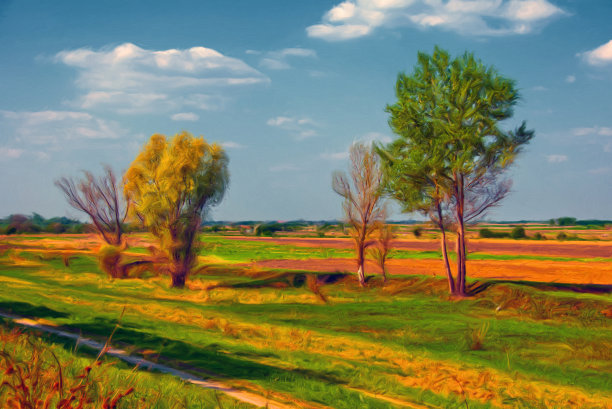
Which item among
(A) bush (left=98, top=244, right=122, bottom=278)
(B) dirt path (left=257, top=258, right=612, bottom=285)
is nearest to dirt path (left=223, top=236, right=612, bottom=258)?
(B) dirt path (left=257, top=258, right=612, bottom=285)

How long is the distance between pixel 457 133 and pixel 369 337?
38.8ft

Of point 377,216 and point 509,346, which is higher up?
point 377,216

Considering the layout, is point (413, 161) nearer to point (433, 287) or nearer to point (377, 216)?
point (377, 216)

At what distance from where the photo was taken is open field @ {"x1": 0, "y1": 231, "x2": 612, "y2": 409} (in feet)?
30.9

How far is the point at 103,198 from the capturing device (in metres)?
40.3

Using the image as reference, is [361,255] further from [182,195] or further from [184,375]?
[184,375]

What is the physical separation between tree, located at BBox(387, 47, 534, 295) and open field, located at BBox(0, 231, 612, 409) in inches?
172

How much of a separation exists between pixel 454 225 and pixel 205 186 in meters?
13.2

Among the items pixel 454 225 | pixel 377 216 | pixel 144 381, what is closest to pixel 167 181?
pixel 377 216

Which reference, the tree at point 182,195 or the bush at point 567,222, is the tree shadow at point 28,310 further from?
the bush at point 567,222

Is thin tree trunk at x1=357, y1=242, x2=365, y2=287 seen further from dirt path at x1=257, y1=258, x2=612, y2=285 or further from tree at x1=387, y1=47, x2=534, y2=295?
dirt path at x1=257, y1=258, x2=612, y2=285

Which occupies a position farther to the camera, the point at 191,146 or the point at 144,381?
the point at 191,146

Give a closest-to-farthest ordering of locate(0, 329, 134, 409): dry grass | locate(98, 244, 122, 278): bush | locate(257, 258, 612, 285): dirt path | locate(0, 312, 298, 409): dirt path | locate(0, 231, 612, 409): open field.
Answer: locate(0, 329, 134, 409): dry grass
locate(0, 312, 298, 409): dirt path
locate(0, 231, 612, 409): open field
locate(98, 244, 122, 278): bush
locate(257, 258, 612, 285): dirt path

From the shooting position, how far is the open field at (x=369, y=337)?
30.9 feet
